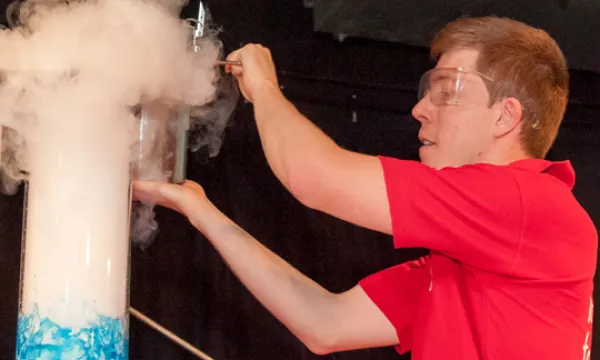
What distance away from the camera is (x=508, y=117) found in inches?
48.3

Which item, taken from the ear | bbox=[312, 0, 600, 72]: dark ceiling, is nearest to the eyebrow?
the ear

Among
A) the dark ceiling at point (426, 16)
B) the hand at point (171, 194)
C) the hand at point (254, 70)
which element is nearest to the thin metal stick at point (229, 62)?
the hand at point (254, 70)

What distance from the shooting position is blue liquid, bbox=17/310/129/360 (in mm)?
921

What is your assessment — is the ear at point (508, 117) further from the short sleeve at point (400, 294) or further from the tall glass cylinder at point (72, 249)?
the tall glass cylinder at point (72, 249)

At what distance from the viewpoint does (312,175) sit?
101 centimetres

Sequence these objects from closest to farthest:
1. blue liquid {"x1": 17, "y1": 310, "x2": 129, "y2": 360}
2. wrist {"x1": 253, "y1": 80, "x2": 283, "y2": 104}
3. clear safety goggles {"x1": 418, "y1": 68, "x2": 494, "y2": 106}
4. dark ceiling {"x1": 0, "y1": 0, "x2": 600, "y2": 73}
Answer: blue liquid {"x1": 17, "y1": 310, "x2": 129, "y2": 360} → wrist {"x1": 253, "y1": 80, "x2": 283, "y2": 104} → clear safety goggles {"x1": 418, "y1": 68, "x2": 494, "y2": 106} → dark ceiling {"x1": 0, "y1": 0, "x2": 600, "y2": 73}

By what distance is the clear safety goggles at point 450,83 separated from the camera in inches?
48.9

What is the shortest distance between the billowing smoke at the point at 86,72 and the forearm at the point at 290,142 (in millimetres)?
156

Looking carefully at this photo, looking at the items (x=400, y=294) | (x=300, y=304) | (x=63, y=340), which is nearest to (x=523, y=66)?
(x=400, y=294)

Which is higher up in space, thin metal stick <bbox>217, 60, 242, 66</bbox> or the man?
thin metal stick <bbox>217, 60, 242, 66</bbox>

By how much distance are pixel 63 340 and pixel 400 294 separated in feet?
2.27

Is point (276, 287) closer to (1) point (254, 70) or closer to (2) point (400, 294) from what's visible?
(2) point (400, 294)

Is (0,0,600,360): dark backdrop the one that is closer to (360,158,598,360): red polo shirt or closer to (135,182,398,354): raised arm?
(135,182,398,354): raised arm

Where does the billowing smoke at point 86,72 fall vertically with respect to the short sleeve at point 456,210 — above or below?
above
